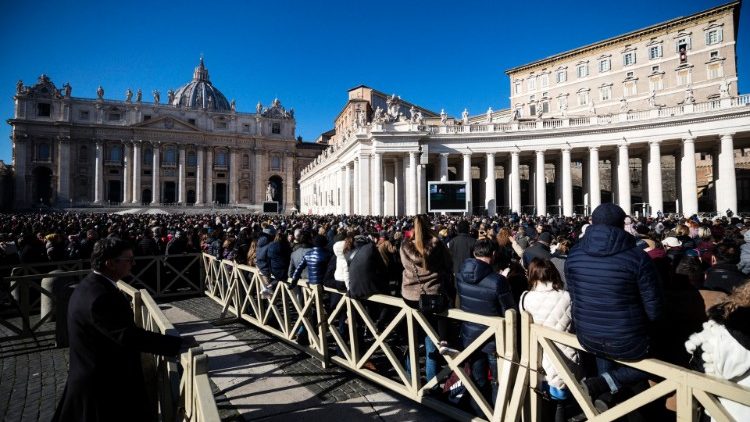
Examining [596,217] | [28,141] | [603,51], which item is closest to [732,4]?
[603,51]

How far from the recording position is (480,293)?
12.0ft

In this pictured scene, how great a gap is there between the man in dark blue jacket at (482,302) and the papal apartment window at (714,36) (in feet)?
173

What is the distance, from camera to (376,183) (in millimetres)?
30547

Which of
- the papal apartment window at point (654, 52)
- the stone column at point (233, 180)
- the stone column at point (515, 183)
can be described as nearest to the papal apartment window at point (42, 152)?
the stone column at point (233, 180)

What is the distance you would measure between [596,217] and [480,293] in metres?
1.29

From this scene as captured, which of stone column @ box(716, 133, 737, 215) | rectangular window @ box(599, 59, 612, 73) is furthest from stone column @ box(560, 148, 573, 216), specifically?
rectangular window @ box(599, 59, 612, 73)

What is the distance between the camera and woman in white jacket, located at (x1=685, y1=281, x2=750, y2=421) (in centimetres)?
237

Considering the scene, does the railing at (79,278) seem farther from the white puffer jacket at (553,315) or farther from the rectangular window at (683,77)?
the rectangular window at (683,77)

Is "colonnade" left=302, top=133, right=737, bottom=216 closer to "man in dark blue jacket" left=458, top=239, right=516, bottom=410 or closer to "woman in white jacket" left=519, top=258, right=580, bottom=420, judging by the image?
"man in dark blue jacket" left=458, top=239, right=516, bottom=410

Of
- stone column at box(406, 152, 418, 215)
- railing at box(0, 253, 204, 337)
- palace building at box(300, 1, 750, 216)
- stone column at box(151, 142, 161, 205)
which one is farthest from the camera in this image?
stone column at box(151, 142, 161, 205)

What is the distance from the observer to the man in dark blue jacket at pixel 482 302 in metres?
3.60

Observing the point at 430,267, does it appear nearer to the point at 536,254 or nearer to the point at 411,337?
the point at 411,337

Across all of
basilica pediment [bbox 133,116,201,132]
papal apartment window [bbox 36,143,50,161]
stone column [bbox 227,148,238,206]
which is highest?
basilica pediment [bbox 133,116,201,132]

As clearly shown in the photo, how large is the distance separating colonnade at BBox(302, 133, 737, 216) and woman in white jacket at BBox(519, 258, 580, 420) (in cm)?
2383
